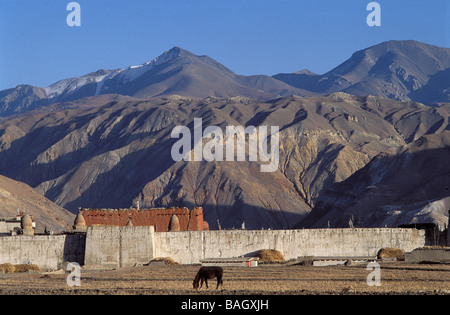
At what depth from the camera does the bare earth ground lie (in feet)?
116

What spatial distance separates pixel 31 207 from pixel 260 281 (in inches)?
3833

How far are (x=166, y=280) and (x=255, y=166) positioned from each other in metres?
147

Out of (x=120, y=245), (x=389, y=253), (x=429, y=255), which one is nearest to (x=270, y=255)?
(x=389, y=253)

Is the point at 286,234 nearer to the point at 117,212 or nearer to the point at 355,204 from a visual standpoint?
the point at 117,212

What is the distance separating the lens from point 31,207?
13412 centimetres

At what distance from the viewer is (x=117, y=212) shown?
6975cm

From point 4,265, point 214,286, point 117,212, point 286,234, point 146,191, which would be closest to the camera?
point 214,286

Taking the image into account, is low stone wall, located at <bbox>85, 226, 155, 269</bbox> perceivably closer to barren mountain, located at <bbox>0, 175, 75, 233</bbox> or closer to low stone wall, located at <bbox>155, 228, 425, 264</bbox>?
low stone wall, located at <bbox>155, 228, 425, 264</bbox>

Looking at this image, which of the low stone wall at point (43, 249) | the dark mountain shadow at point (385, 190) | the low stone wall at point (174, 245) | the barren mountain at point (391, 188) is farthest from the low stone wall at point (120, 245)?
the dark mountain shadow at point (385, 190)

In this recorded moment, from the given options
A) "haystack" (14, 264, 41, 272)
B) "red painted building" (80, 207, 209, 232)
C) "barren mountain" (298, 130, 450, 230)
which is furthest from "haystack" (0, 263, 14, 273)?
"barren mountain" (298, 130, 450, 230)

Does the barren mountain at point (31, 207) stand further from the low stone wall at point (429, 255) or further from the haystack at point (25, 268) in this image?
the low stone wall at point (429, 255)

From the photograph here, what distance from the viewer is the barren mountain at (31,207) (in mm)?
123581

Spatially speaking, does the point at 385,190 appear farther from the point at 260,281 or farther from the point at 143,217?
the point at 260,281
